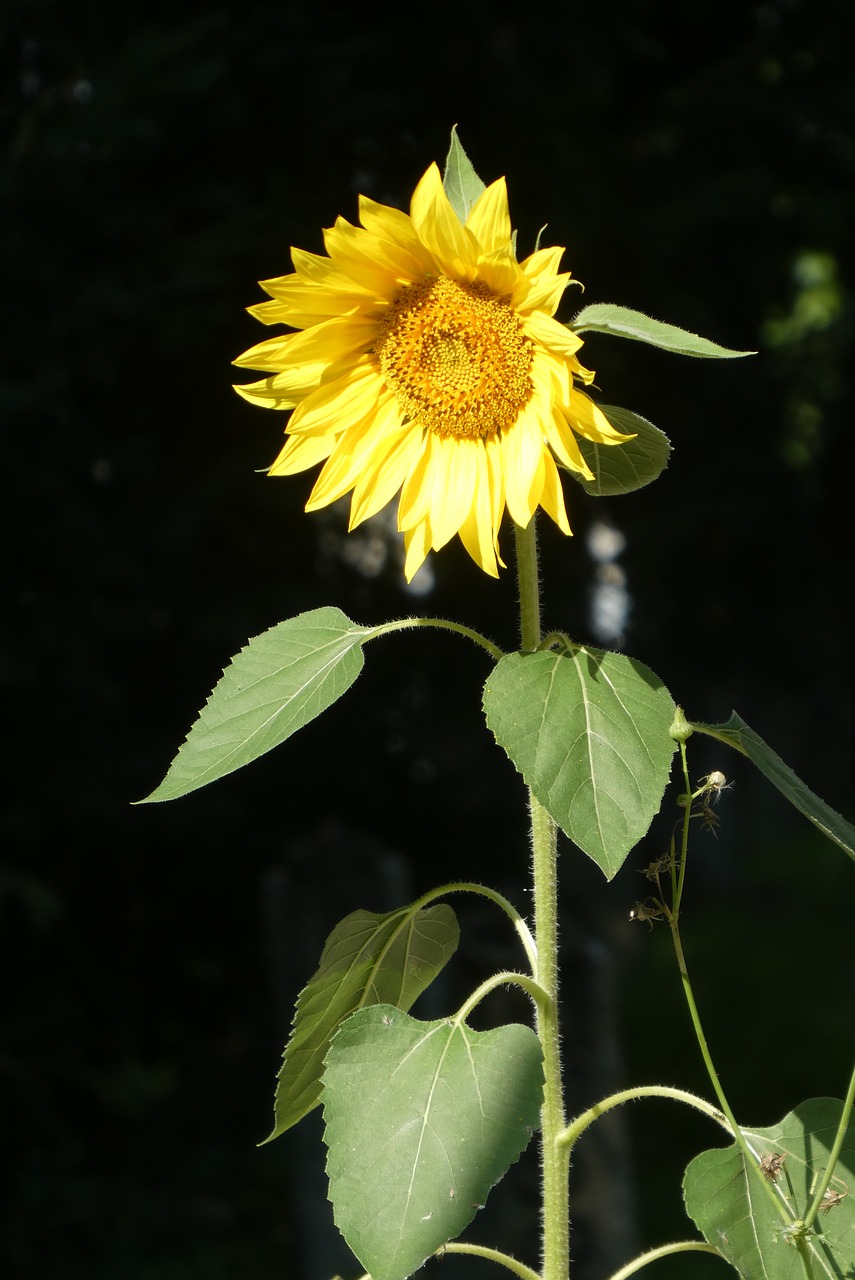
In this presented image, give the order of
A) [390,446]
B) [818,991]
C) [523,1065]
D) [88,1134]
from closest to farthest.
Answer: [523,1065] < [390,446] < [88,1134] < [818,991]

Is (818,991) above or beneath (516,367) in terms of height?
beneath

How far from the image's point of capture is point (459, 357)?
0.88 m

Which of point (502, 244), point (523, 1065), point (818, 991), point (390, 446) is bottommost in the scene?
point (818, 991)

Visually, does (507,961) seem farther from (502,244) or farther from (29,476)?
(502,244)

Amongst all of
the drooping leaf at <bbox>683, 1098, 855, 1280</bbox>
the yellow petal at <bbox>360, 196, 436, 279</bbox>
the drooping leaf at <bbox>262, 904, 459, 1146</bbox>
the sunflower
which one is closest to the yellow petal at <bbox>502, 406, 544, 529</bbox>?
the sunflower

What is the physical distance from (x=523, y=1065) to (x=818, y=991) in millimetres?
4828

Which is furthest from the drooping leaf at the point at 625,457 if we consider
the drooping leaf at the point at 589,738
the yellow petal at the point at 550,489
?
the drooping leaf at the point at 589,738

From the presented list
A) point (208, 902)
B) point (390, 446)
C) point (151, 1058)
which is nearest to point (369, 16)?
point (208, 902)

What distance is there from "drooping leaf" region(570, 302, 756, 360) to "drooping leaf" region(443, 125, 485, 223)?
0.42 feet

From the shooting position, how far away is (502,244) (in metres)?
0.82

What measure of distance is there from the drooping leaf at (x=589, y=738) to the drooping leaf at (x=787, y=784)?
0.06 m

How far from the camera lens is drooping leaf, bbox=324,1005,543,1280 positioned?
77cm

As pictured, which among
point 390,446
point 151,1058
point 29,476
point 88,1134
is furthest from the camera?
point 151,1058

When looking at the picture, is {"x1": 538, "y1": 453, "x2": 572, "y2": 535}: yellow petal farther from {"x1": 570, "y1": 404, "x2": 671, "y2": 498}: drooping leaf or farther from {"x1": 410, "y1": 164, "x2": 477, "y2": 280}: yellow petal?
{"x1": 410, "y1": 164, "x2": 477, "y2": 280}: yellow petal
